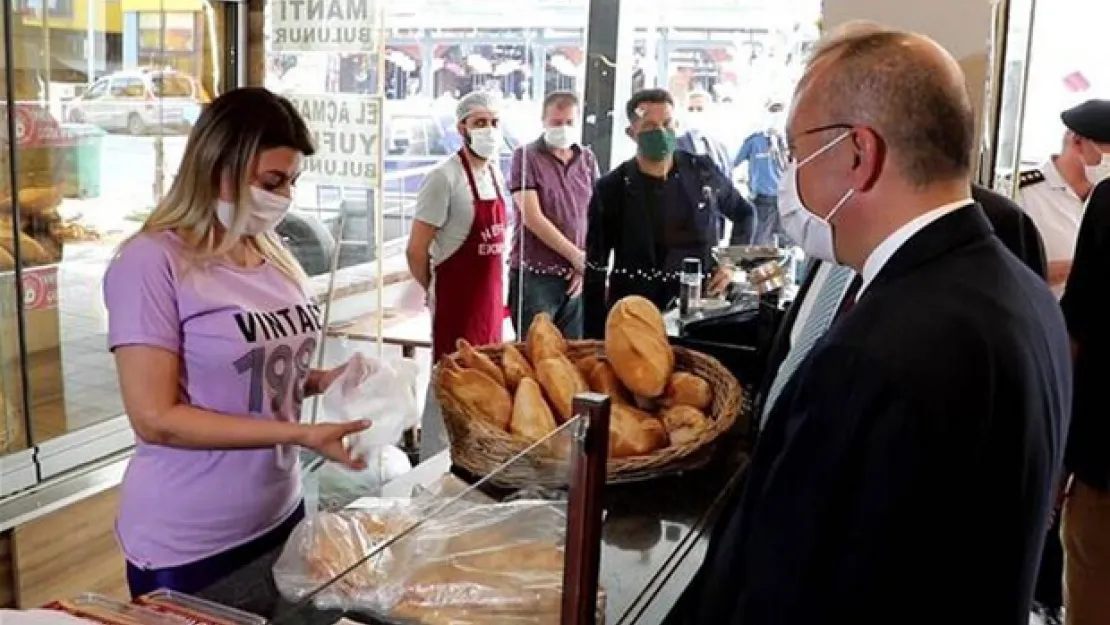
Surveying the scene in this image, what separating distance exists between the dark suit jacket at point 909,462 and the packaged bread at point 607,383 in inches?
23.1

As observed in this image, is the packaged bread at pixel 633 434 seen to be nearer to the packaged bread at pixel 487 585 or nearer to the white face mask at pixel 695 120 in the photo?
the packaged bread at pixel 487 585

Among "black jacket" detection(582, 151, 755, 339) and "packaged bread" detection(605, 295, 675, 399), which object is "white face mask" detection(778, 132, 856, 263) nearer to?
"packaged bread" detection(605, 295, 675, 399)

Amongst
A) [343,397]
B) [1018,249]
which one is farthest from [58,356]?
[1018,249]

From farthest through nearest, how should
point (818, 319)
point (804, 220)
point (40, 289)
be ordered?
1. point (40, 289)
2. point (818, 319)
3. point (804, 220)

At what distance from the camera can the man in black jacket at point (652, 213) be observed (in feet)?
12.7

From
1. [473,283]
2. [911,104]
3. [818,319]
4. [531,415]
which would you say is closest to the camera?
[911,104]

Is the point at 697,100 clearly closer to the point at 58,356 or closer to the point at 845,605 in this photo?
the point at 58,356

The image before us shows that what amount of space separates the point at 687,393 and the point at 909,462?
695 mm

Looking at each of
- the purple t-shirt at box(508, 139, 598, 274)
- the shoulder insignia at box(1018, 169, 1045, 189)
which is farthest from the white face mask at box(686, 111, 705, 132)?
the shoulder insignia at box(1018, 169, 1045, 189)

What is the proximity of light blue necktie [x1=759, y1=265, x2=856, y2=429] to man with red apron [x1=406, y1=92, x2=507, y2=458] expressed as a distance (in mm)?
2017

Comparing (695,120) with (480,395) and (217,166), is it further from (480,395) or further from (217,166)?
(480,395)

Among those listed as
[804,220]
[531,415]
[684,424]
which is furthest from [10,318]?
[804,220]

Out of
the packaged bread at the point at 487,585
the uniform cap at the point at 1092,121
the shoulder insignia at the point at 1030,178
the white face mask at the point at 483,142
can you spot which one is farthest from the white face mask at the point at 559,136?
Result: the packaged bread at the point at 487,585

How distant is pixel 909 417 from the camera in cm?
97
